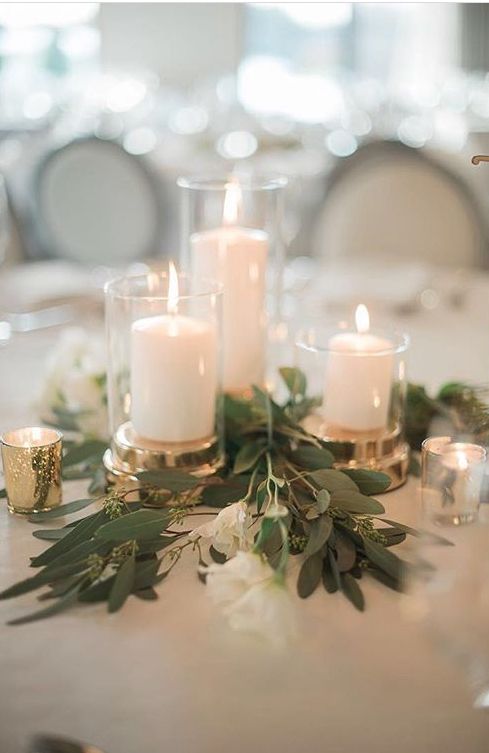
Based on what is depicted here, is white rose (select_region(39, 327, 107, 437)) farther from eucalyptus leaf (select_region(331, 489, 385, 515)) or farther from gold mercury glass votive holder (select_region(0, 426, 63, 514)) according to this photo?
eucalyptus leaf (select_region(331, 489, 385, 515))

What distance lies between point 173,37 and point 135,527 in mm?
5989

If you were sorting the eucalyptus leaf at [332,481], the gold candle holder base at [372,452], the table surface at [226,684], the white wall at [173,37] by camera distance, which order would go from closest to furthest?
1. the table surface at [226,684]
2. the eucalyptus leaf at [332,481]
3. the gold candle holder base at [372,452]
4. the white wall at [173,37]

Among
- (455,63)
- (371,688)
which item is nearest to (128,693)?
(371,688)

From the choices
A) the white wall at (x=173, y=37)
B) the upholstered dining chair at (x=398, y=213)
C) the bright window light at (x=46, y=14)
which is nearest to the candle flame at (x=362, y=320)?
the upholstered dining chair at (x=398, y=213)

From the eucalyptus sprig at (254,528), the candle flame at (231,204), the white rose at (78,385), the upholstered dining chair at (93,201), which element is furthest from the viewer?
the upholstered dining chair at (93,201)

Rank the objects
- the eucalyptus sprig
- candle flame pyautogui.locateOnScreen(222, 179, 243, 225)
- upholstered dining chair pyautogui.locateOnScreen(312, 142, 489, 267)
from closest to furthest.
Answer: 1. the eucalyptus sprig
2. candle flame pyautogui.locateOnScreen(222, 179, 243, 225)
3. upholstered dining chair pyautogui.locateOnScreen(312, 142, 489, 267)

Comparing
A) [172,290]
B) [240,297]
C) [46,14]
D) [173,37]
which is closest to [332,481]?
[172,290]

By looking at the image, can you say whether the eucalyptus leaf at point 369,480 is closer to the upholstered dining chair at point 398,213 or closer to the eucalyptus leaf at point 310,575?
the eucalyptus leaf at point 310,575

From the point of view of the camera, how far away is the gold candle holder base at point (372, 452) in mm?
979

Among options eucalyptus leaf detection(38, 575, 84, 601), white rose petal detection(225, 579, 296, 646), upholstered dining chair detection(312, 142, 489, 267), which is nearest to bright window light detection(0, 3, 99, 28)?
upholstered dining chair detection(312, 142, 489, 267)

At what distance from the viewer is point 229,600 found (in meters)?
0.69

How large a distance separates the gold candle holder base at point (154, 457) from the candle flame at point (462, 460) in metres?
0.24

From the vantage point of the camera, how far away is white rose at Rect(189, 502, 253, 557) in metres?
0.78

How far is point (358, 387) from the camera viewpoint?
1.00 m
